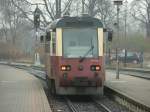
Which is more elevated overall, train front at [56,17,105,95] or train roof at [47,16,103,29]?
train roof at [47,16,103,29]

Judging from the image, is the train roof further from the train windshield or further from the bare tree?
the bare tree

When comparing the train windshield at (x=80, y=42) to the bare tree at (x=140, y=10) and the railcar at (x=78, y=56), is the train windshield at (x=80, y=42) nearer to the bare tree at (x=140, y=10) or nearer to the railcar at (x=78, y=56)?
the railcar at (x=78, y=56)

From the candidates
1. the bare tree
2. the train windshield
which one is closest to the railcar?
the train windshield

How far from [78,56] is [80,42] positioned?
26.1 inches

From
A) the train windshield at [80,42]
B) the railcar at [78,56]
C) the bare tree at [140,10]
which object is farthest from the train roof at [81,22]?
the bare tree at [140,10]

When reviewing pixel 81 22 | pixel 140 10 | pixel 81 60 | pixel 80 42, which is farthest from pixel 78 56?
pixel 140 10

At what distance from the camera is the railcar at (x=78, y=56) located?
21.4 meters

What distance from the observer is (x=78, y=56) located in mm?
21453

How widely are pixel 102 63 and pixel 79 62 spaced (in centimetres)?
94

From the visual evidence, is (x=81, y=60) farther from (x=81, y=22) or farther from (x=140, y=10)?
(x=140, y=10)

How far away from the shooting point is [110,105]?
20688 mm

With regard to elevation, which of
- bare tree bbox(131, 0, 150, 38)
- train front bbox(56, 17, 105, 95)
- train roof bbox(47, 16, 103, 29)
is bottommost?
train front bbox(56, 17, 105, 95)

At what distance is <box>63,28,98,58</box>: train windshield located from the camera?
70.9ft

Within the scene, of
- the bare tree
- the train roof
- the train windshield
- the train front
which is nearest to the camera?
the train front
